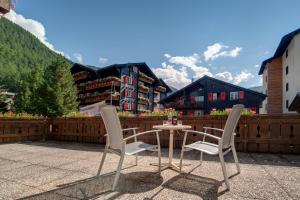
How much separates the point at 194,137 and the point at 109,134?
373 cm

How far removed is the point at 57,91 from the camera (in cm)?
2467

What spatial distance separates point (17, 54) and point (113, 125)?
58.9 meters

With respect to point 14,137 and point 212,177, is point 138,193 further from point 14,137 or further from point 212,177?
point 14,137

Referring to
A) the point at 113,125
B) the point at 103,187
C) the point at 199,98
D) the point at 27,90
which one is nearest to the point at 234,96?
the point at 199,98

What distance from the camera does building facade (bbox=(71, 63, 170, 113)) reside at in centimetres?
2820

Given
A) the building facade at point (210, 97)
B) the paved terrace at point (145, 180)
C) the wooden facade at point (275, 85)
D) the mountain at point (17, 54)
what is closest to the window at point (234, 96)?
the building facade at point (210, 97)

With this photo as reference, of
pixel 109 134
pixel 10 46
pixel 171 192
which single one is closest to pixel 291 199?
pixel 171 192

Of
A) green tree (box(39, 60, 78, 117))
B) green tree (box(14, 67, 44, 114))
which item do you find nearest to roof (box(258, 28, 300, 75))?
green tree (box(39, 60, 78, 117))

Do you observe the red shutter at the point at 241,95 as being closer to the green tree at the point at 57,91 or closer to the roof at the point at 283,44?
the roof at the point at 283,44

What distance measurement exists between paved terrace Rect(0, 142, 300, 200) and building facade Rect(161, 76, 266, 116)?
68.3 feet

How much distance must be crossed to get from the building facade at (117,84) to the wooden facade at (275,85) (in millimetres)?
16960

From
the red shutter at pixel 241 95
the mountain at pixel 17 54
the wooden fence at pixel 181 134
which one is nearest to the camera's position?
the wooden fence at pixel 181 134

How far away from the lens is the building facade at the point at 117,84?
2820 cm

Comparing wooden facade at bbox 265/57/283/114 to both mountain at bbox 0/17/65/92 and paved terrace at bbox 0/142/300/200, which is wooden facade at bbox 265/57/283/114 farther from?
mountain at bbox 0/17/65/92
